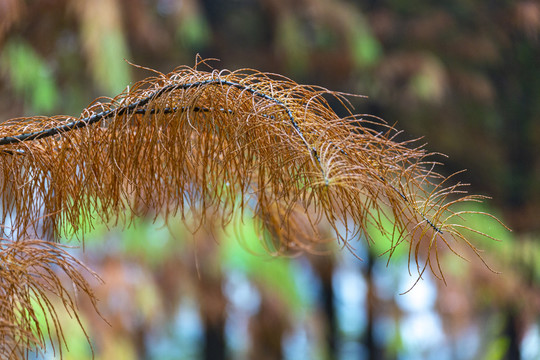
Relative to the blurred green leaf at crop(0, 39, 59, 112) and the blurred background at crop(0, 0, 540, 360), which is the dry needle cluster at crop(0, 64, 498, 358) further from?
the blurred green leaf at crop(0, 39, 59, 112)

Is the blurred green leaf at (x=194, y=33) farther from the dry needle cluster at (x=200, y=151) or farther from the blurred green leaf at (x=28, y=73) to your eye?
the dry needle cluster at (x=200, y=151)

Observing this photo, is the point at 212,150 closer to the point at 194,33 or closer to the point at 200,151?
the point at 200,151

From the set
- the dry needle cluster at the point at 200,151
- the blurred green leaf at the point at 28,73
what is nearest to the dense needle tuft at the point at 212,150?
the dry needle cluster at the point at 200,151

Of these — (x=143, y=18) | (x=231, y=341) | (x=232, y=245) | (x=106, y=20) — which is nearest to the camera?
(x=106, y=20)

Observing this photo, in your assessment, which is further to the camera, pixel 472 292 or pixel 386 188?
pixel 472 292

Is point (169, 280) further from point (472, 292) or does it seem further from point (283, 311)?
point (472, 292)

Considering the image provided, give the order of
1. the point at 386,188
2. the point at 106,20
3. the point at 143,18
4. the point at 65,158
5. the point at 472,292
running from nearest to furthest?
the point at 386,188 → the point at 65,158 → the point at 106,20 → the point at 143,18 → the point at 472,292

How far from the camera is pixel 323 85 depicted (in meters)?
3.52

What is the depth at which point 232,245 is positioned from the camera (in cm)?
268

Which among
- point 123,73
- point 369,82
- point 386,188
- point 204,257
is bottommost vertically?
point 386,188

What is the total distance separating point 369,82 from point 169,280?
54.3 inches

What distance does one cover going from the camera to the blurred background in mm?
2680

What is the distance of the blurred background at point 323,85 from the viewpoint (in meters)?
2.68

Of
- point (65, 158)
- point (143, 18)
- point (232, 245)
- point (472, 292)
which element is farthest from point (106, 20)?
point (472, 292)
